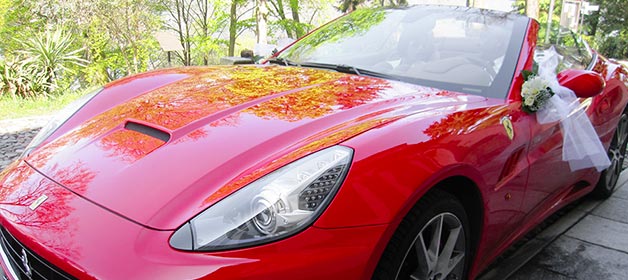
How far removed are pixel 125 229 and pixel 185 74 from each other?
1461mm

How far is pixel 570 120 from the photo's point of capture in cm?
247

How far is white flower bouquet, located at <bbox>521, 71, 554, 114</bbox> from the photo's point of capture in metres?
2.16

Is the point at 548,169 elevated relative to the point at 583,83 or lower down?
lower down

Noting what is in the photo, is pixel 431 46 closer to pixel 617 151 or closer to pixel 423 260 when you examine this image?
pixel 423 260

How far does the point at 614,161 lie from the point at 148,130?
3536 millimetres

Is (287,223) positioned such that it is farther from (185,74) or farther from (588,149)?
(588,149)

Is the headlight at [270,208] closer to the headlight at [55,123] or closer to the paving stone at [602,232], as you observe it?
the headlight at [55,123]

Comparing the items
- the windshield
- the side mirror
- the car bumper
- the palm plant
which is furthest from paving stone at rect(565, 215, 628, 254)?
the palm plant

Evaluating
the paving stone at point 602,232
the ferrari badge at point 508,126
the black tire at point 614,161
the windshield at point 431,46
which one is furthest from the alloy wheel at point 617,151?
the ferrari badge at point 508,126

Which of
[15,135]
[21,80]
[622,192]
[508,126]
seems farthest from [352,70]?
[21,80]

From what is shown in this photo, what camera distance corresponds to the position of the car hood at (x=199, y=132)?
1343mm

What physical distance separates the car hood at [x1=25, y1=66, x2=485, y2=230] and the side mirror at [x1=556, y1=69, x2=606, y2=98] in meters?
0.72

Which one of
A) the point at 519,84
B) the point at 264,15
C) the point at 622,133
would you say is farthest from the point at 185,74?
the point at 264,15

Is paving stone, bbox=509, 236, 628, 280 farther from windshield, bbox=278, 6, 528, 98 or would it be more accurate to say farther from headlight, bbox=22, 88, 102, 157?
headlight, bbox=22, 88, 102, 157
